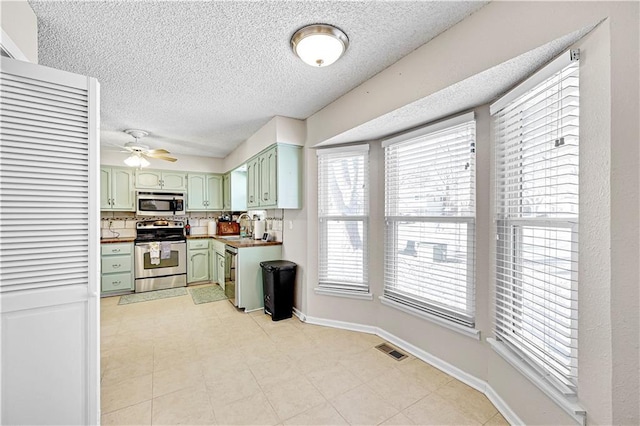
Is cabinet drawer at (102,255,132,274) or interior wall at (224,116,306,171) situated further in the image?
cabinet drawer at (102,255,132,274)

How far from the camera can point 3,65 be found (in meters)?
1.19

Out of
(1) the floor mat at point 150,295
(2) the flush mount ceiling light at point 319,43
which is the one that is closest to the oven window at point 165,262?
(1) the floor mat at point 150,295

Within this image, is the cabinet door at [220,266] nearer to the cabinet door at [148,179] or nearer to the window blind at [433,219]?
the cabinet door at [148,179]

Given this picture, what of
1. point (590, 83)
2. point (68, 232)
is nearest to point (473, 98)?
point (590, 83)

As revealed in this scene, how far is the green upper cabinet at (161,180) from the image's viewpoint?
Result: 5.08 m

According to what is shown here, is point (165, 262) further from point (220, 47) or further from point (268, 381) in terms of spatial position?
point (220, 47)

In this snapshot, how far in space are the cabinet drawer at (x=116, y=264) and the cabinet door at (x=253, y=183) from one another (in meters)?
2.31

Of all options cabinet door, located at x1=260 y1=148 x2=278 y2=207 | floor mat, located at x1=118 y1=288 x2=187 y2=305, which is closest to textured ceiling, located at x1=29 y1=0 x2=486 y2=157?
cabinet door, located at x1=260 y1=148 x2=278 y2=207

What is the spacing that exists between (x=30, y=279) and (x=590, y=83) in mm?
2757

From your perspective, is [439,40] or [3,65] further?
[439,40]

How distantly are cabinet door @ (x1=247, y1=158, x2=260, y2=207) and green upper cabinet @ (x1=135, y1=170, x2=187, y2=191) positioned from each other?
6.10 feet

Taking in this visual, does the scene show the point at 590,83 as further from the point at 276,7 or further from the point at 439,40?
the point at 276,7

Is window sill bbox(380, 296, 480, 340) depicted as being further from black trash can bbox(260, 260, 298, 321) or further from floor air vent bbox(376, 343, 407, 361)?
black trash can bbox(260, 260, 298, 321)

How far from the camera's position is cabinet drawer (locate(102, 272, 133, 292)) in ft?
14.7
